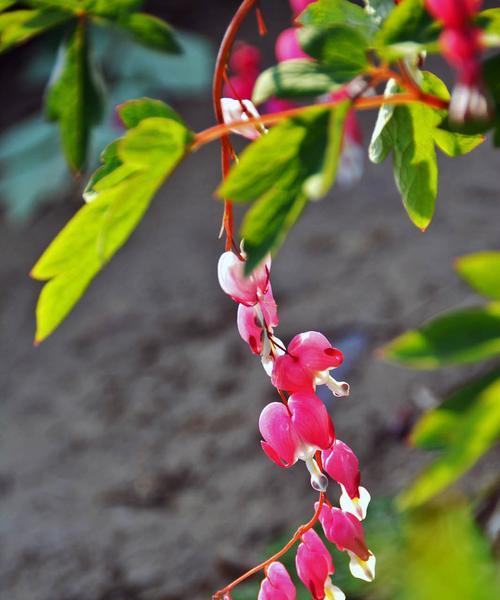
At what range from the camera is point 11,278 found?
3299mm

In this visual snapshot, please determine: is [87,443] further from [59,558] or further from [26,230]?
[26,230]

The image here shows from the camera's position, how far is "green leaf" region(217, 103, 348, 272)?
492mm

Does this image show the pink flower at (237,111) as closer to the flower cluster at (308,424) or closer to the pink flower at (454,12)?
the flower cluster at (308,424)

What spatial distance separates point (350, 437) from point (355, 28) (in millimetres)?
1600

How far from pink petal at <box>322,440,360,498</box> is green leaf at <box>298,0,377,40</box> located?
0.92 feet

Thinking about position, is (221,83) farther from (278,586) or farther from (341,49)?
(278,586)

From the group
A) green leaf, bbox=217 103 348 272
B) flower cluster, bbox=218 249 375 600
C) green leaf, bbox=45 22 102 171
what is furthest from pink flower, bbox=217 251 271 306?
green leaf, bbox=45 22 102 171

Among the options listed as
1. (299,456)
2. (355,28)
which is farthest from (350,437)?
(355,28)

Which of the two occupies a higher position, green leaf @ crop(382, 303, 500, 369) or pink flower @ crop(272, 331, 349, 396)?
green leaf @ crop(382, 303, 500, 369)

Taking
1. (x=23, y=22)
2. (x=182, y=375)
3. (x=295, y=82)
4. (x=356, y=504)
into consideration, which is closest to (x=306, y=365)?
(x=356, y=504)

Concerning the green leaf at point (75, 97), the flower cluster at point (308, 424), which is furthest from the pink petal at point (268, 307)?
the green leaf at point (75, 97)

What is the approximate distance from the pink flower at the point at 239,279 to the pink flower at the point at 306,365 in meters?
0.05

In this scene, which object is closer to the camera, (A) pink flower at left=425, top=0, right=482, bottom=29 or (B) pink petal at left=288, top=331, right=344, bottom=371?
(A) pink flower at left=425, top=0, right=482, bottom=29

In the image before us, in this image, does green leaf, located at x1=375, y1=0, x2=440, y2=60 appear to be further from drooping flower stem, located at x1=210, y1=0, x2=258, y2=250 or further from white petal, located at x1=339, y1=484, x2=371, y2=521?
white petal, located at x1=339, y1=484, x2=371, y2=521
